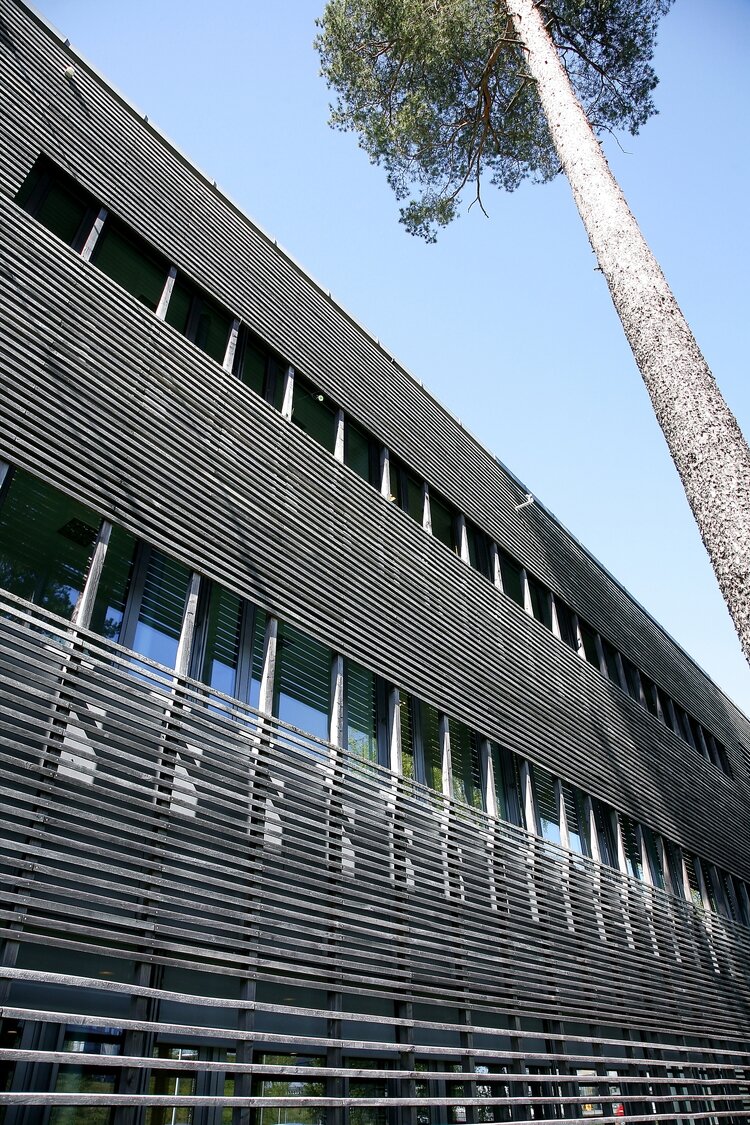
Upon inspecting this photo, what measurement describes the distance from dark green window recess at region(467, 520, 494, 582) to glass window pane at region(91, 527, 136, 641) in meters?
4.64

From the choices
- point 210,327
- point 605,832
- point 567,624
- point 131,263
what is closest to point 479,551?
point 567,624

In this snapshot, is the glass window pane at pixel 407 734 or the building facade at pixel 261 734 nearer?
the building facade at pixel 261 734

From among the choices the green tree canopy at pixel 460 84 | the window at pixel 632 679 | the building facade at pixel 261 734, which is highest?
the green tree canopy at pixel 460 84

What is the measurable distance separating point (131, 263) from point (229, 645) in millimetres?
3243

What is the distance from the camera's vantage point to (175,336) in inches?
225

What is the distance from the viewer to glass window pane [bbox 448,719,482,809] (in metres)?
6.66

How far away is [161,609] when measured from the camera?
4.83 metres

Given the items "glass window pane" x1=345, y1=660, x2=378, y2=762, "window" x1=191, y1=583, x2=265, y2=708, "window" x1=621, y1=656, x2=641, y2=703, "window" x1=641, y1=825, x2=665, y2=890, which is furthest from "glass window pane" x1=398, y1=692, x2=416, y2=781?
"window" x1=621, y1=656, x2=641, y2=703

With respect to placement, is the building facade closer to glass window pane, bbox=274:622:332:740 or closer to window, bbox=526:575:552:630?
glass window pane, bbox=274:622:332:740

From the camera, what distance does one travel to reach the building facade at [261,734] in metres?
3.60

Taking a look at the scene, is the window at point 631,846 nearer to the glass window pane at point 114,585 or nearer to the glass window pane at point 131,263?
the glass window pane at point 114,585

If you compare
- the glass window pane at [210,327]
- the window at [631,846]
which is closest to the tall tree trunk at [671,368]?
the glass window pane at [210,327]

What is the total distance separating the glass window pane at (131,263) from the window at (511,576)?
198 inches

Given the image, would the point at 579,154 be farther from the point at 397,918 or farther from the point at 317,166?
the point at 397,918
